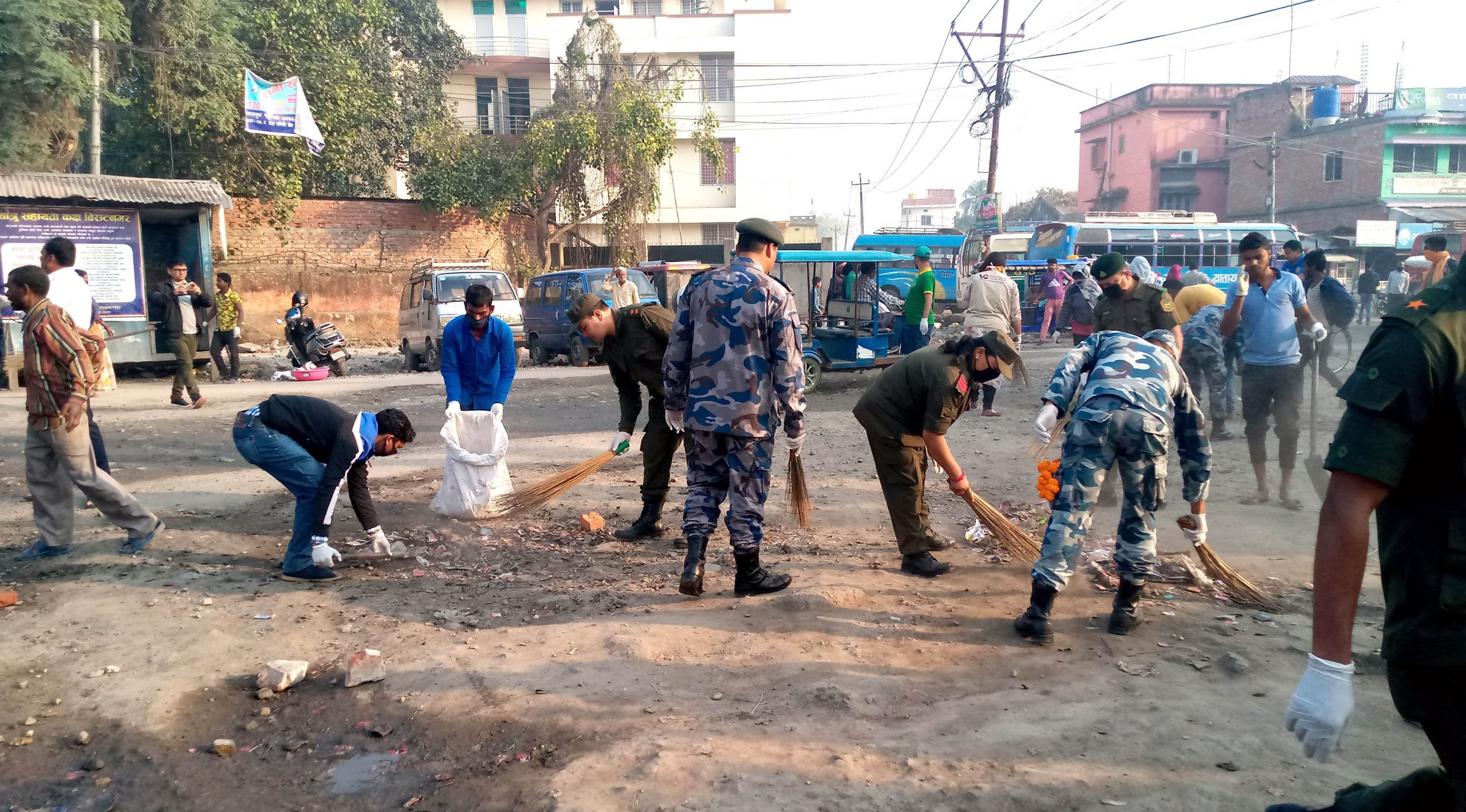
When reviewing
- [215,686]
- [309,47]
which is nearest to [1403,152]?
[309,47]

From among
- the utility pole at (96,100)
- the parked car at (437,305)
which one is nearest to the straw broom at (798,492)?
the parked car at (437,305)

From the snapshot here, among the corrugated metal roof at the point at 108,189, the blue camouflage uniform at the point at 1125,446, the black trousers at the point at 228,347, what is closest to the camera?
the blue camouflage uniform at the point at 1125,446

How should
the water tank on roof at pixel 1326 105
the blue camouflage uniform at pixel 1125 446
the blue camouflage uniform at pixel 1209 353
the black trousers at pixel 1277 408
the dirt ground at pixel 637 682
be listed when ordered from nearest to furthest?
the dirt ground at pixel 637 682, the blue camouflage uniform at pixel 1125 446, the black trousers at pixel 1277 408, the blue camouflage uniform at pixel 1209 353, the water tank on roof at pixel 1326 105

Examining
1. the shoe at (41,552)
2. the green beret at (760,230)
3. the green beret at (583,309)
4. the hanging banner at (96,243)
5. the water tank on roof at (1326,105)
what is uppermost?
the water tank on roof at (1326,105)

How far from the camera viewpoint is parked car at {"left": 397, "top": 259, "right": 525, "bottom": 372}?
15789 mm

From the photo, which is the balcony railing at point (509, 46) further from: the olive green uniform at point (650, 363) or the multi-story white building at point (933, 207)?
the multi-story white building at point (933, 207)

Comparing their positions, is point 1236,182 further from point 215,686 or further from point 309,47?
point 215,686

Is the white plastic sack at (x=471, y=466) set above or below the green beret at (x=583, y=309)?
below

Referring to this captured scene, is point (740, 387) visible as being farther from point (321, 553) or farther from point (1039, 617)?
point (321, 553)

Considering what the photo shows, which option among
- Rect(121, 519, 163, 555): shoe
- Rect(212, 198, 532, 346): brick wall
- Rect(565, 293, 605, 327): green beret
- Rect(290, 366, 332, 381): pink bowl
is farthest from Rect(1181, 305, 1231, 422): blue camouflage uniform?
Rect(212, 198, 532, 346): brick wall

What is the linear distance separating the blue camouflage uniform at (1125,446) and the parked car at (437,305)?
41.7 feet

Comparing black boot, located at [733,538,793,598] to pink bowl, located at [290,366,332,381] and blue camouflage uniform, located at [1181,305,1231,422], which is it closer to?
blue camouflage uniform, located at [1181,305,1231,422]

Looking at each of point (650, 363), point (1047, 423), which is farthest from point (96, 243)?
point (1047, 423)

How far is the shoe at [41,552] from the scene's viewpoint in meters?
5.16
